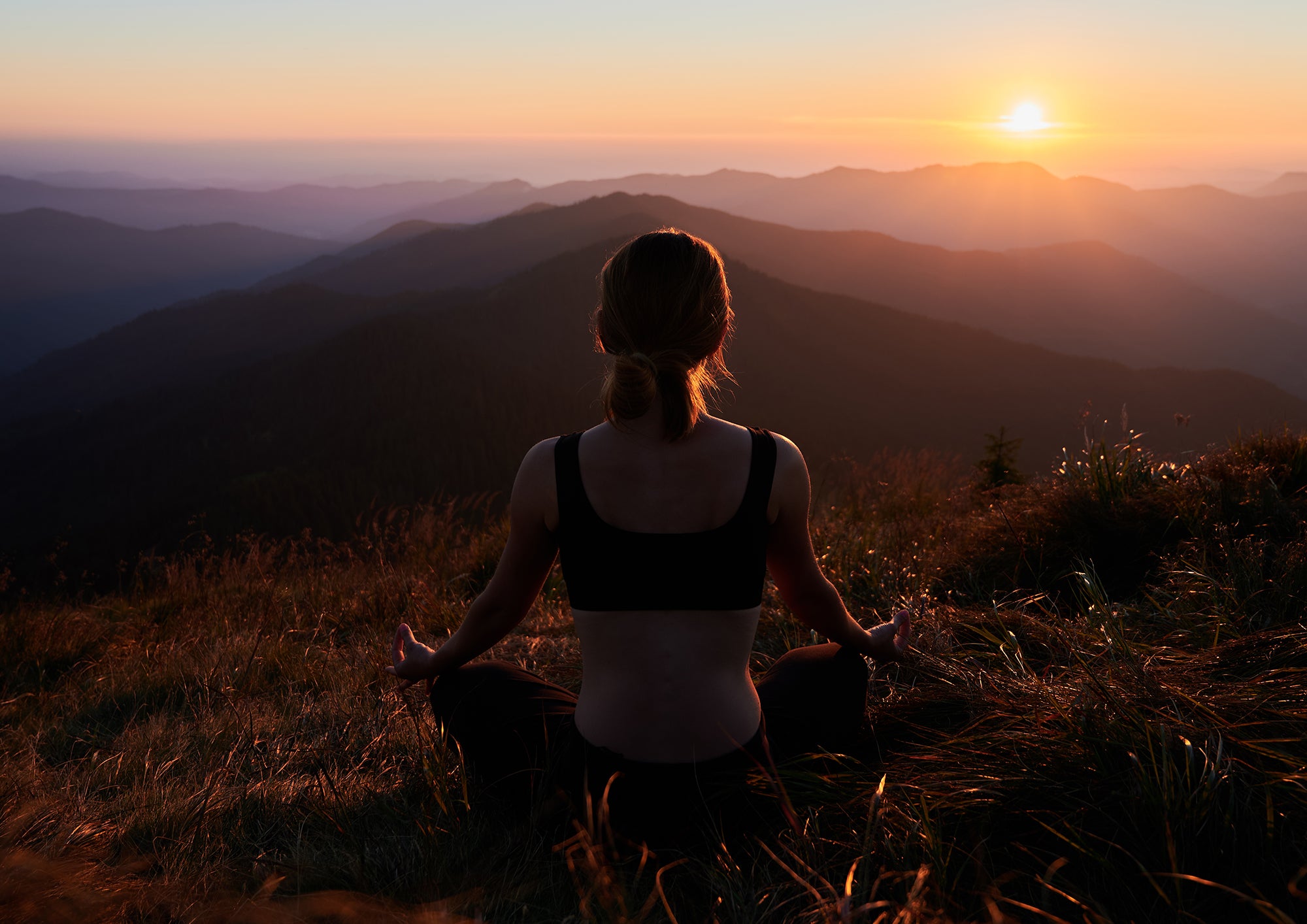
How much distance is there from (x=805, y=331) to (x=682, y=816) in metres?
84.1

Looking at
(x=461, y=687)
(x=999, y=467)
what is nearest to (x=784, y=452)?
(x=461, y=687)

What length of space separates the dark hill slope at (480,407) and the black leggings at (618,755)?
45044mm

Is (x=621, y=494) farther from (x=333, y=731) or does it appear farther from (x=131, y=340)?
(x=131, y=340)

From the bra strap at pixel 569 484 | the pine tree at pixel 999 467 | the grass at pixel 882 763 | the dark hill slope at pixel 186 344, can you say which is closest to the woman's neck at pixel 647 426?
the bra strap at pixel 569 484

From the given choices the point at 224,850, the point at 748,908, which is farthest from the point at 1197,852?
the point at 224,850

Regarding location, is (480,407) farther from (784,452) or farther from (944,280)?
(944,280)

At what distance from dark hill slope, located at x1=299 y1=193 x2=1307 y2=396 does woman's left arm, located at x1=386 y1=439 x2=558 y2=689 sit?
126 m

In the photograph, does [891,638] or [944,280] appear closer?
[891,638]

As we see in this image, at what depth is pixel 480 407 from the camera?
6159 centimetres

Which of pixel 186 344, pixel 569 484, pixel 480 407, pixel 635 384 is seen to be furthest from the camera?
pixel 186 344

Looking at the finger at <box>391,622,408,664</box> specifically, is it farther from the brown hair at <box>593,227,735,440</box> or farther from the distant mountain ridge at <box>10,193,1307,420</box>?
the distant mountain ridge at <box>10,193,1307,420</box>

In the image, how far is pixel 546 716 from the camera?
1.97m

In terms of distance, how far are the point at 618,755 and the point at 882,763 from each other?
0.70m

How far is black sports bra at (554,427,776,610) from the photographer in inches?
66.7
